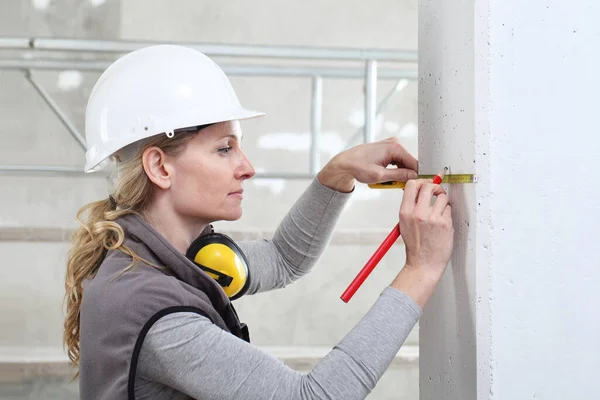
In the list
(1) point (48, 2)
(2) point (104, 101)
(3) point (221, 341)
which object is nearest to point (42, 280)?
(1) point (48, 2)

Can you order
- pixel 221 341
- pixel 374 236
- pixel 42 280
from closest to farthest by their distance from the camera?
pixel 221 341, pixel 374 236, pixel 42 280

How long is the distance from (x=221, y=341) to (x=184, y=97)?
0.43 metres

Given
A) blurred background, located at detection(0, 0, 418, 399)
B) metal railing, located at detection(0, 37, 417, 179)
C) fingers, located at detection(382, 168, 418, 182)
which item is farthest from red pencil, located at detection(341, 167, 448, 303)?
blurred background, located at detection(0, 0, 418, 399)

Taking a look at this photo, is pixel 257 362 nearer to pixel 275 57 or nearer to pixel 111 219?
pixel 111 219

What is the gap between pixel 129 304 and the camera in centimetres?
97

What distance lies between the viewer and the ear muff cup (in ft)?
4.05

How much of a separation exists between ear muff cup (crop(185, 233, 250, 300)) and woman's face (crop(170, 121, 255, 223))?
80mm

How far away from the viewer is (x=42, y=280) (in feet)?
12.7

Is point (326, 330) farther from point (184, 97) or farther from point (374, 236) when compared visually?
point (184, 97)

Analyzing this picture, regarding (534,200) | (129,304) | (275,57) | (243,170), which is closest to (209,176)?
(243,170)

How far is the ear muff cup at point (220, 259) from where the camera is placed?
48.6 inches

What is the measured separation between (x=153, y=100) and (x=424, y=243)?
1.66 feet

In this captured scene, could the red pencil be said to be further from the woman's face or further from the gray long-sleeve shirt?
the woman's face

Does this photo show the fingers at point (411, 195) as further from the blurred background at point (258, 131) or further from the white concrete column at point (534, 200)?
the blurred background at point (258, 131)
